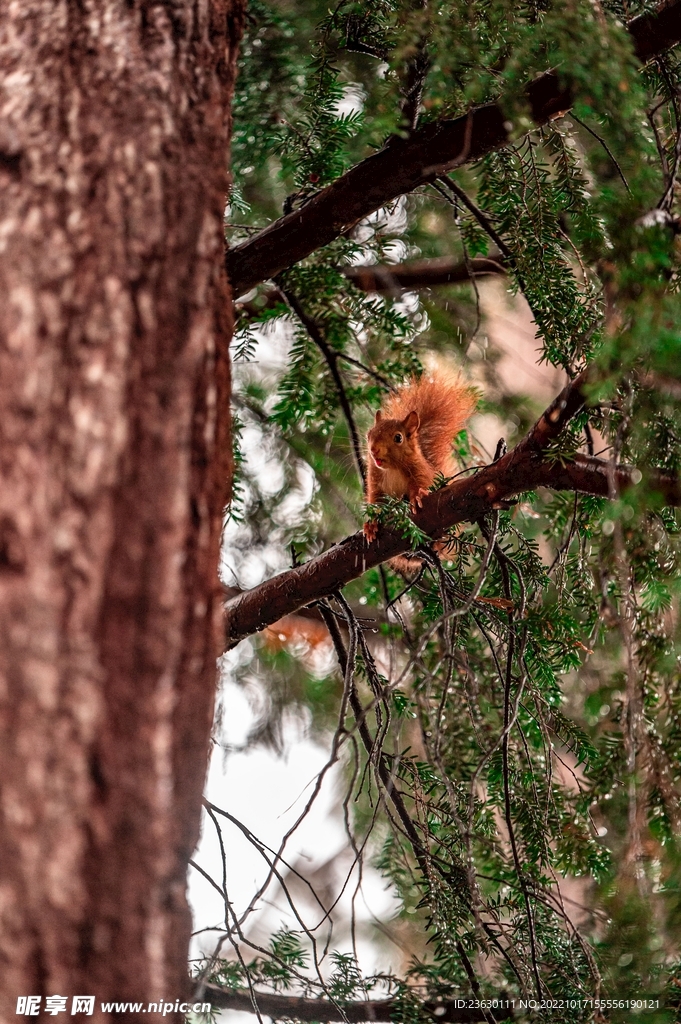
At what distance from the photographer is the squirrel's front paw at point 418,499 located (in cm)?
138

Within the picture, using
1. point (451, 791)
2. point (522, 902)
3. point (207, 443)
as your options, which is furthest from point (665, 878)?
point (207, 443)

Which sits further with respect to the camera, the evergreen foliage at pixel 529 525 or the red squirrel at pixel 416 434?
the red squirrel at pixel 416 434

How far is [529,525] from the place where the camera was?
216 centimetres

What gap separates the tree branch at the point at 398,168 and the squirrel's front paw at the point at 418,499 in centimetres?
45

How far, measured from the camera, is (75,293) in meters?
0.67

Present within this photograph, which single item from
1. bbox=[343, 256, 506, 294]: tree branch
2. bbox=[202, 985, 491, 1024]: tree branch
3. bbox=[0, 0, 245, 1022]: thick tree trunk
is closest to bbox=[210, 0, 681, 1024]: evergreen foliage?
bbox=[202, 985, 491, 1024]: tree branch

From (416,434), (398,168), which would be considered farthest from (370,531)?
(416,434)

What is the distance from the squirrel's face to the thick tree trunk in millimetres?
1162

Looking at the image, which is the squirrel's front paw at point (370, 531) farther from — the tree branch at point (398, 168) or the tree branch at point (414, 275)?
the tree branch at point (414, 275)

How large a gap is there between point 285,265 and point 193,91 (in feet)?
1.77

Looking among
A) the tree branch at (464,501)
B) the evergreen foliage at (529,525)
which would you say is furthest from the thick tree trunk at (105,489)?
the tree branch at (464,501)

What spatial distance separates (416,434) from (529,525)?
16.9 inches

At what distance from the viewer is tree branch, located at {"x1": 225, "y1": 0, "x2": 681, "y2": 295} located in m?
1.07

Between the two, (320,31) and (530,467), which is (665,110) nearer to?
(320,31)
